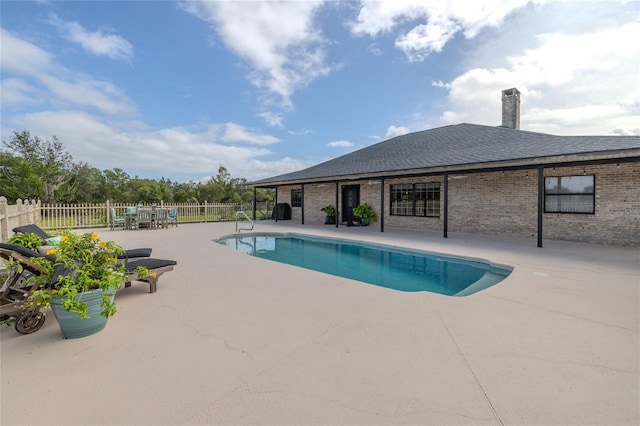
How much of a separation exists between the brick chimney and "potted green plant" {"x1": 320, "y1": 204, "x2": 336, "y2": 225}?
386 inches

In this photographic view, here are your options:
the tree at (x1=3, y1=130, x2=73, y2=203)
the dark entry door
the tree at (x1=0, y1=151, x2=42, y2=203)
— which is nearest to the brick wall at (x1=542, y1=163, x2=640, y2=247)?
the dark entry door

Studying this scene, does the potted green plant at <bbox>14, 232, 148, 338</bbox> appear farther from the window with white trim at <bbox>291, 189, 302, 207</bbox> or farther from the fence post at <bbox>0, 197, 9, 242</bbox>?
the window with white trim at <bbox>291, 189, 302, 207</bbox>

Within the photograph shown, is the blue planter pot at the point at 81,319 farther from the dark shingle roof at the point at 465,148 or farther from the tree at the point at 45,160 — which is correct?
the tree at the point at 45,160

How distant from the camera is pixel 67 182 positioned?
86.0ft

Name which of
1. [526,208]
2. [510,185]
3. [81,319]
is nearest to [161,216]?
[81,319]

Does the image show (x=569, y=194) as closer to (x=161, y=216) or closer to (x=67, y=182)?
(x=161, y=216)

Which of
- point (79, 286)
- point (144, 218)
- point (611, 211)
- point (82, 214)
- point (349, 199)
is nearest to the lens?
point (79, 286)

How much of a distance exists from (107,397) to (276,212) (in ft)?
51.6

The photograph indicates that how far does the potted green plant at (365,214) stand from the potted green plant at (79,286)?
11510 mm

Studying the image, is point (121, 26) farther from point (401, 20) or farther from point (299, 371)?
point (299, 371)

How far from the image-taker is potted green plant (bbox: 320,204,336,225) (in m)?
14.9

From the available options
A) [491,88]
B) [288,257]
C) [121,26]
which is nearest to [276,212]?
[288,257]

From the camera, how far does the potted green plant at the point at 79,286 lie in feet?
7.88

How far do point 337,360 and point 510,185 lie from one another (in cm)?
1015
